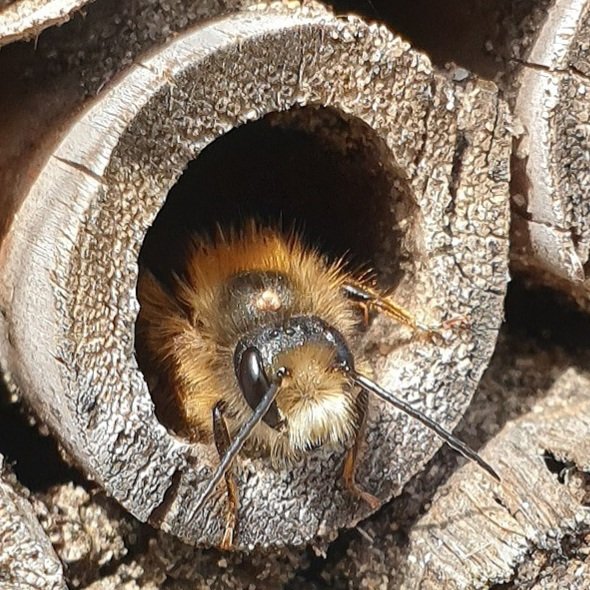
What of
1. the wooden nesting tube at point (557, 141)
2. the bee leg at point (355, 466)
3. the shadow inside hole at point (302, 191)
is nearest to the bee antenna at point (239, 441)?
the bee leg at point (355, 466)

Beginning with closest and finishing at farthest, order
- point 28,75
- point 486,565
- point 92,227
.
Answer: point 92,227 → point 28,75 → point 486,565

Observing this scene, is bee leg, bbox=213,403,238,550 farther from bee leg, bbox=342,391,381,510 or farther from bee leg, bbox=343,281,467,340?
bee leg, bbox=343,281,467,340

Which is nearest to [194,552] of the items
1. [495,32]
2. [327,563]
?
[327,563]

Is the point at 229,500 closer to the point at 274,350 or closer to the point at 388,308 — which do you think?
the point at 274,350

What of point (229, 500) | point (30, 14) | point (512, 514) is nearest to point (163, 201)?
point (30, 14)

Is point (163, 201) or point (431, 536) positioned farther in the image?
point (431, 536)

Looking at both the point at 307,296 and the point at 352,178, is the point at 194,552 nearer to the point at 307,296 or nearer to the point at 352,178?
the point at 307,296

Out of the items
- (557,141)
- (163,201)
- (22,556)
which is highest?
(557,141)
